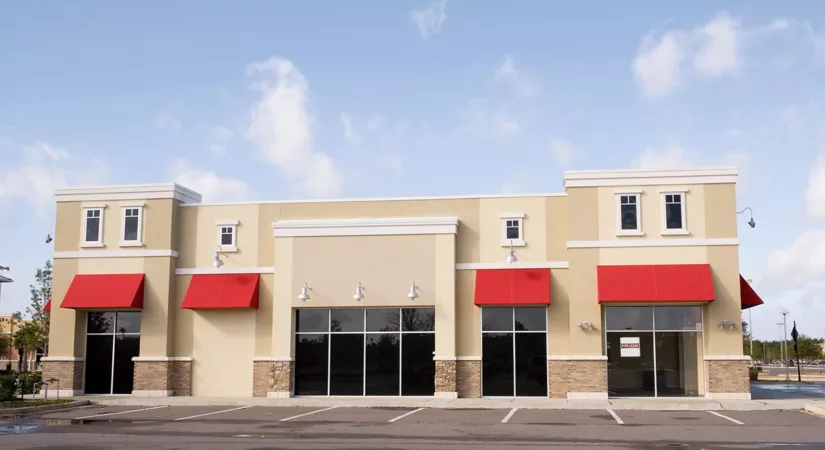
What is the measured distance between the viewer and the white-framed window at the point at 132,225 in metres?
31.8

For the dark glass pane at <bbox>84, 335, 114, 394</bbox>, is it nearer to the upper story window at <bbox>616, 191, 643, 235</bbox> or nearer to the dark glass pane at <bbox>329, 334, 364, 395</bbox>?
the dark glass pane at <bbox>329, 334, 364, 395</bbox>

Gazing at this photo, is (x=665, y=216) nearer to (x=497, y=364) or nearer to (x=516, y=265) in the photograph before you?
(x=516, y=265)

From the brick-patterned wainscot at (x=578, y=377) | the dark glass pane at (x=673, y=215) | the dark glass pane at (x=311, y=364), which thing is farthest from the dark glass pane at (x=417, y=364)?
the dark glass pane at (x=673, y=215)

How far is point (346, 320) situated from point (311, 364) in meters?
2.00

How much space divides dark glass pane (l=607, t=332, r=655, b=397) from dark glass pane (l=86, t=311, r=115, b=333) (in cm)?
1824

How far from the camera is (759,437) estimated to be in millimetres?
17688

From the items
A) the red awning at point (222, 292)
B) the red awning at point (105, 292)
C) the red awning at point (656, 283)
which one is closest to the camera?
the red awning at point (656, 283)

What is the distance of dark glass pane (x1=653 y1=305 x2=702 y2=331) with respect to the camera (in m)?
28.5

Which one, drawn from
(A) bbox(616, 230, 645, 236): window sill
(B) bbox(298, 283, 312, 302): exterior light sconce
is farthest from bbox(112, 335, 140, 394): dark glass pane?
(A) bbox(616, 230, 645, 236): window sill

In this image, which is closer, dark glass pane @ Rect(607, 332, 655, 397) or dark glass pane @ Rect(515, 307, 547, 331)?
dark glass pane @ Rect(607, 332, 655, 397)

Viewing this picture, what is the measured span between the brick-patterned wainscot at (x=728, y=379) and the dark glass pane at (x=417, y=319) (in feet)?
30.7

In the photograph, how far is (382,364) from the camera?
98.3 ft

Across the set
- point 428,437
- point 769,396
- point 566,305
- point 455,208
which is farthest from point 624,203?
point 428,437

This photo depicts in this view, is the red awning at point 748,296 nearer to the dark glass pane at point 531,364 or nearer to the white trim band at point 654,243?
the white trim band at point 654,243
